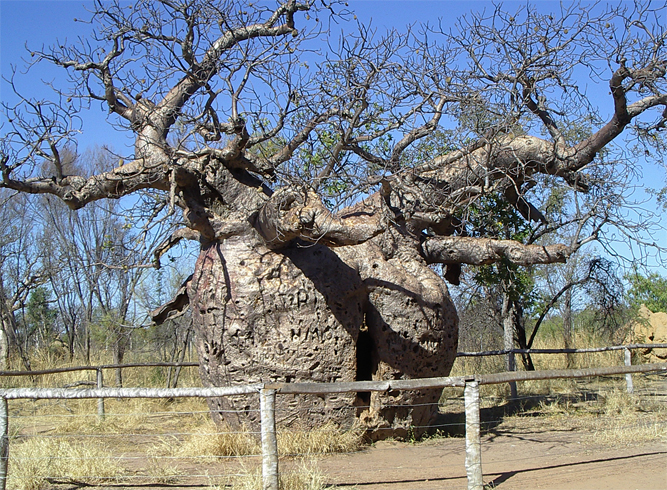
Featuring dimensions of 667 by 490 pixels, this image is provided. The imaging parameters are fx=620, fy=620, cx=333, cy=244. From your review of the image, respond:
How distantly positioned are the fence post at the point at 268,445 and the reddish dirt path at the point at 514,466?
635mm

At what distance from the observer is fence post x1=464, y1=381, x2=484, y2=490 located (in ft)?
13.9

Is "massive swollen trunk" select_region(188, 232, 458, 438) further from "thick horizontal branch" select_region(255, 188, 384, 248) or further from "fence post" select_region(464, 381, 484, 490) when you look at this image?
"fence post" select_region(464, 381, 484, 490)

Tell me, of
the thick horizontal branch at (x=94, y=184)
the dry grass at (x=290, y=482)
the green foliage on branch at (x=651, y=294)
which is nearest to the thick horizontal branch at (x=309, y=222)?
the thick horizontal branch at (x=94, y=184)

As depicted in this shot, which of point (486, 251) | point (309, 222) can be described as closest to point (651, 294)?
point (486, 251)

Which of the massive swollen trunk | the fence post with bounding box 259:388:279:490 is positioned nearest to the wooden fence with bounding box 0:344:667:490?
the fence post with bounding box 259:388:279:490

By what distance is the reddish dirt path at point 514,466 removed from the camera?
4.56 metres

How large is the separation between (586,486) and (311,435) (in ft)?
7.95

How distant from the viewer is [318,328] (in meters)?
6.23

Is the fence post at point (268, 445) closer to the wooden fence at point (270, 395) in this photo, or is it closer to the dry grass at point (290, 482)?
the wooden fence at point (270, 395)

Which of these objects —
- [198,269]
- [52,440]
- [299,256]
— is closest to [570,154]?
[299,256]

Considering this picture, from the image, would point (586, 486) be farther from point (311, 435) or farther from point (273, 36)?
point (273, 36)

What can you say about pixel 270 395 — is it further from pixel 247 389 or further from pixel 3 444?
pixel 3 444

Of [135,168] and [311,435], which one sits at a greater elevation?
[135,168]

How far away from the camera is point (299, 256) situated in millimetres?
6492
